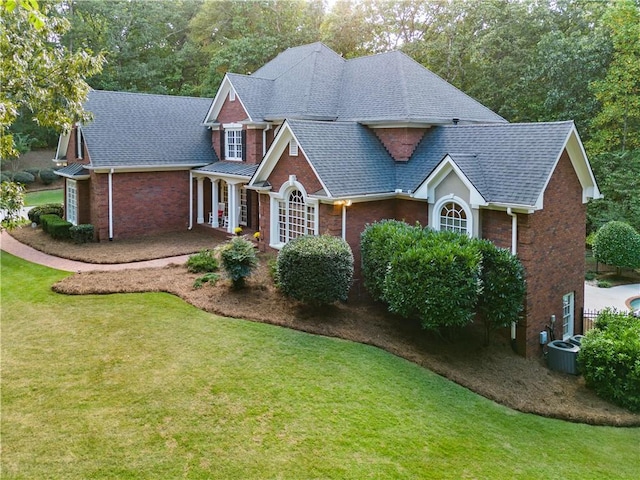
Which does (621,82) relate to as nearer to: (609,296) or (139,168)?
(609,296)

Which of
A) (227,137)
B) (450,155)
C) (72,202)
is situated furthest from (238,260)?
(72,202)

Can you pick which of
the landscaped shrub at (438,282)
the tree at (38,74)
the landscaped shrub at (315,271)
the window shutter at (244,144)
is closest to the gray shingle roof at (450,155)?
the landscaped shrub at (315,271)

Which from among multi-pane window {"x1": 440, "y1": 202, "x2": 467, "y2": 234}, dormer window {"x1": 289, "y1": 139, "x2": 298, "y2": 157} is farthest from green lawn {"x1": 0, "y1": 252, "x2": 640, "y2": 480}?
dormer window {"x1": 289, "y1": 139, "x2": 298, "y2": 157}

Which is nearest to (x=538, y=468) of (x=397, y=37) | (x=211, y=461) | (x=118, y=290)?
(x=211, y=461)

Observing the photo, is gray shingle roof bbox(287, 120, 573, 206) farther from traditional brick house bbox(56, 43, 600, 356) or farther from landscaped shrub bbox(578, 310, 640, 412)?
landscaped shrub bbox(578, 310, 640, 412)

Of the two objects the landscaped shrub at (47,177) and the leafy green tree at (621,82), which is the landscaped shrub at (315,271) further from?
the landscaped shrub at (47,177)

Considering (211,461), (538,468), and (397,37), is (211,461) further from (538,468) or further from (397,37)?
(397,37)
